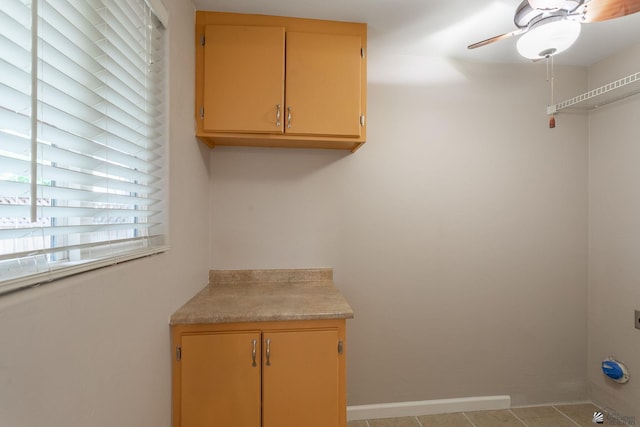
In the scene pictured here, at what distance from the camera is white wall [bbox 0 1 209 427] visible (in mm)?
564

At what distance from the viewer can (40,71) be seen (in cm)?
61

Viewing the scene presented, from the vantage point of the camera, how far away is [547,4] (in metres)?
1.12

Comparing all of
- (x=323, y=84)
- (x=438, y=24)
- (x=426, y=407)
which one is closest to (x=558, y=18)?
(x=438, y=24)

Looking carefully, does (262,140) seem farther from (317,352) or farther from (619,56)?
(619,56)

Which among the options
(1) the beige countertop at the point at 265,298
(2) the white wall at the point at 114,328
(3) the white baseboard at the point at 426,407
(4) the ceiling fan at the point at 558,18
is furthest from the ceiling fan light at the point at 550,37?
(3) the white baseboard at the point at 426,407

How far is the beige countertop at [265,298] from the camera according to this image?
52.4 inches

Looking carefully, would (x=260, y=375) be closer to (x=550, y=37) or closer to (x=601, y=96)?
(x=550, y=37)

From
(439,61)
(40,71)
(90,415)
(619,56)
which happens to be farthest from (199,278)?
(619,56)

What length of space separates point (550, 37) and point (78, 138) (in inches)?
69.8

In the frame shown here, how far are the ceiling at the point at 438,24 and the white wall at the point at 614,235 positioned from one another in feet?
0.96

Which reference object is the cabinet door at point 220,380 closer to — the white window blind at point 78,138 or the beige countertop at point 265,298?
the beige countertop at point 265,298

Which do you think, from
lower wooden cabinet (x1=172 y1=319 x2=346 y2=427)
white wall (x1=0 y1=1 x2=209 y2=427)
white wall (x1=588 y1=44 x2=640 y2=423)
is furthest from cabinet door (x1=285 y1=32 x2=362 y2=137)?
white wall (x1=588 y1=44 x2=640 y2=423)

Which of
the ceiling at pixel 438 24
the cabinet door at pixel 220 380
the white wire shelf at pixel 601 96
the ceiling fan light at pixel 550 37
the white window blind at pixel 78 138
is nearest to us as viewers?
the white window blind at pixel 78 138

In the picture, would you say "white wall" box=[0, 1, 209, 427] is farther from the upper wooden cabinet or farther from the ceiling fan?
the ceiling fan
